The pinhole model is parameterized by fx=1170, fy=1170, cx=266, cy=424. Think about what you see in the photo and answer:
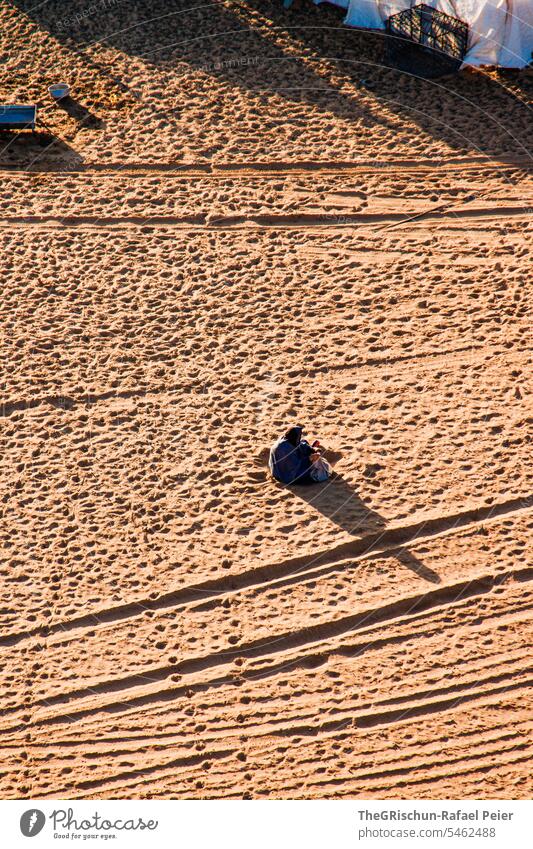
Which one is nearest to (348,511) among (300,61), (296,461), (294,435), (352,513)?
(352,513)

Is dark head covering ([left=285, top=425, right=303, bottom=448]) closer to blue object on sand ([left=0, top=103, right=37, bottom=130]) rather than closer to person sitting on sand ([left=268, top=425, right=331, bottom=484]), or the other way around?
person sitting on sand ([left=268, top=425, right=331, bottom=484])

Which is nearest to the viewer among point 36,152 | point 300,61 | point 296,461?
point 296,461

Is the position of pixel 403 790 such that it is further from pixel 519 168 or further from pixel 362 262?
pixel 519 168

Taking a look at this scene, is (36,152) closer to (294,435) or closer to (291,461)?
(294,435)

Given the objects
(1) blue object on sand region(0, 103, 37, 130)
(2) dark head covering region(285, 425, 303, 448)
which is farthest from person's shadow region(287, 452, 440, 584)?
(1) blue object on sand region(0, 103, 37, 130)

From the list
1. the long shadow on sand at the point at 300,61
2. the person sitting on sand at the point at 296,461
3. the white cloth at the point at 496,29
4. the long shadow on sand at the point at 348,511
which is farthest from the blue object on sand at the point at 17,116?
the long shadow on sand at the point at 348,511
